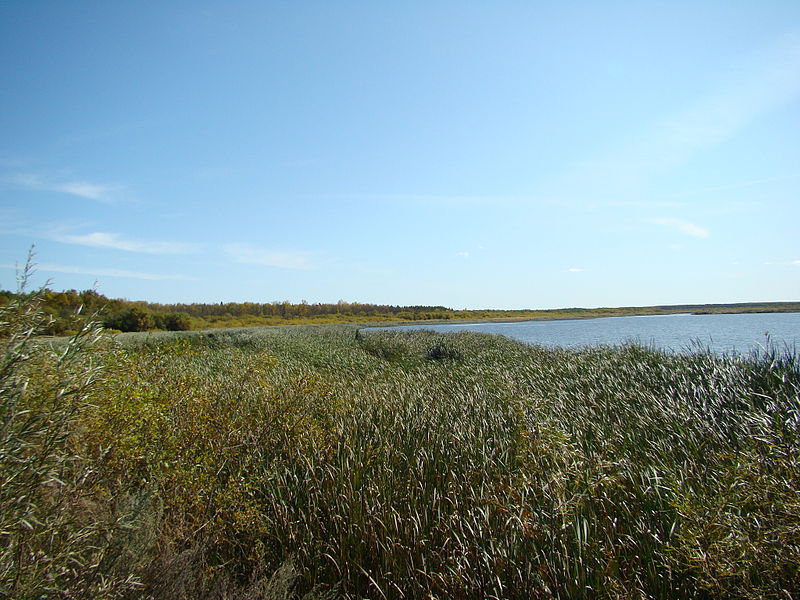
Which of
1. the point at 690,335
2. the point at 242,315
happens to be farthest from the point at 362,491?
the point at 242,315

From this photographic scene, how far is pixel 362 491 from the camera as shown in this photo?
4.72 metres

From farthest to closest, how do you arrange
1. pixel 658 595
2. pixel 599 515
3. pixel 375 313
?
pixel 375 313 < pixel 599 515 < pixel 658 595

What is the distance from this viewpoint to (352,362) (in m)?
15.9

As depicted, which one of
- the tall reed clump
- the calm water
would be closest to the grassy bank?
the tall reed clump

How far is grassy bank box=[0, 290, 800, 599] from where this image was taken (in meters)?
2.75

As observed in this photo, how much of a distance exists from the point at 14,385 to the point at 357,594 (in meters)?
3.18

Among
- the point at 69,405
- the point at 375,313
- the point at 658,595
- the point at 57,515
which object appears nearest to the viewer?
the point at 69,405

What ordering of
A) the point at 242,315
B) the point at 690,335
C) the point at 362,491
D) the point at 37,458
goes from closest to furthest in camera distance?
the point at 37,458 → the point at 362,491 → the point at 690,335 → the point at 242,315

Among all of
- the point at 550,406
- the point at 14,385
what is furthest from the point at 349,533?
the point at 550,406

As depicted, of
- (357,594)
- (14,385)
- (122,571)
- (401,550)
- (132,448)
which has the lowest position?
(357,594)

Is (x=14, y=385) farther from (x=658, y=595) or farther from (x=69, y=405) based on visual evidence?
(x=658, y=595)

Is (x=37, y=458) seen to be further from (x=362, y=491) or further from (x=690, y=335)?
(x=690, y=335)

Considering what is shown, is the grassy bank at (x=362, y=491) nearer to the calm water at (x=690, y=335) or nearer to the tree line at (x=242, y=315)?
the calm water at (x=690, y=335)

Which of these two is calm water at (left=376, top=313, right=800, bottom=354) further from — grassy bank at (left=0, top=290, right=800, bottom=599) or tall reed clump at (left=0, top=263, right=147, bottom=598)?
tall reed clump at (left=0, top=263, right=147, bottom=598)
